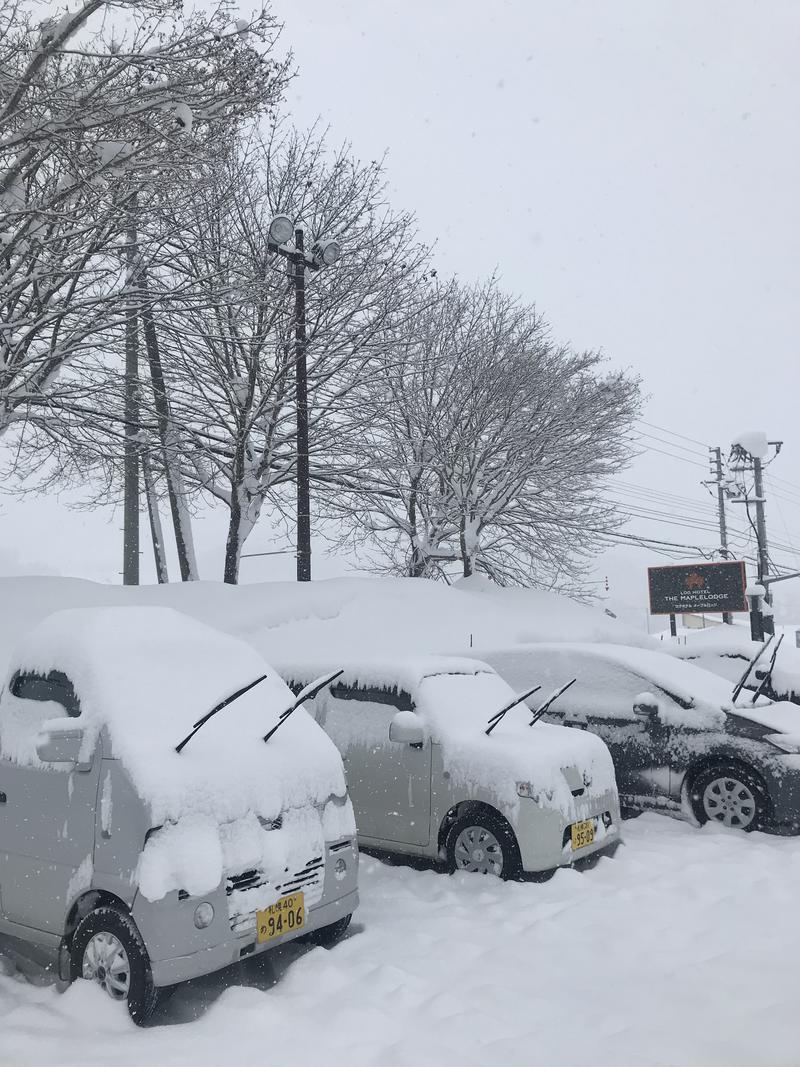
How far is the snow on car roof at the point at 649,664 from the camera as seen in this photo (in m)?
8.08

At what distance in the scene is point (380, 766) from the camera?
6.60 metres

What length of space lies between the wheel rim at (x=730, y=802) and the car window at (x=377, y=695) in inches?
116

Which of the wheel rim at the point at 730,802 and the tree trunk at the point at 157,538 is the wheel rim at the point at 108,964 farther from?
the tree trunk at the point at 157,538

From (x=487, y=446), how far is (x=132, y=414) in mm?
8397

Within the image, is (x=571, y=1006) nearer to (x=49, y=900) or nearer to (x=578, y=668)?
(x=49, y=900)

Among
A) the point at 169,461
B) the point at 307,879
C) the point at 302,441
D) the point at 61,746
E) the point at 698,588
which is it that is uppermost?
the point at 169,461

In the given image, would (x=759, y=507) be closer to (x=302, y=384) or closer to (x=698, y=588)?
(x=698, y=588)

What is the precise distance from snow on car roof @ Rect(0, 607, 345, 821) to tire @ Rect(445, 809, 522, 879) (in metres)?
1.51

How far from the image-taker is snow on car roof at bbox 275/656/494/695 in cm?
684

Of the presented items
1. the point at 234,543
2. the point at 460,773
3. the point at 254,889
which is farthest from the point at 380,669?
the point at 234,543

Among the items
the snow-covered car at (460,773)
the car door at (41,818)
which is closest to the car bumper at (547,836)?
the snow-covered car at (460,773)

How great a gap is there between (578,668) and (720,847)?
2.09m

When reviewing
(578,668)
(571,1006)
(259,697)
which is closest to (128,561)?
(578,668)

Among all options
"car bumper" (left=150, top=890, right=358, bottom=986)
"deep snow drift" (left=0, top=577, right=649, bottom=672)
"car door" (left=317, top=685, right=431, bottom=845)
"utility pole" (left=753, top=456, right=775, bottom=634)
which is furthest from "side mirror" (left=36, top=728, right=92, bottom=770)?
"utility pole" (left=753, top=456, right=775, bottom=634)
